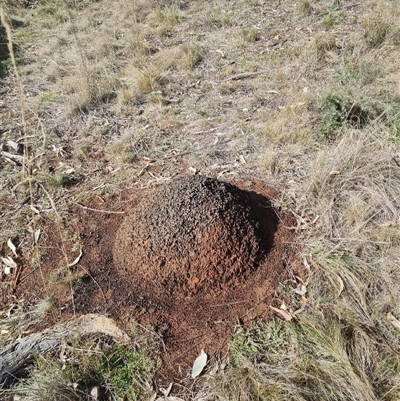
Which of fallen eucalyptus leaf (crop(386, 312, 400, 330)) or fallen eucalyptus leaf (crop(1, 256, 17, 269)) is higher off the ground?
fallen eucalyptus leaf (crop(386, 312, 400, 330))

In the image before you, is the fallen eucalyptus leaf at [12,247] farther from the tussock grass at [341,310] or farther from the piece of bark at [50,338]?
→ the tussock grass at [341,310]

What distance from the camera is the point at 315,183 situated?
2918 millimetres

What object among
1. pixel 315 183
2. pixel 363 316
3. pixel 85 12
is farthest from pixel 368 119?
pixel 85 12

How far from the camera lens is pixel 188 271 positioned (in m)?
2.40

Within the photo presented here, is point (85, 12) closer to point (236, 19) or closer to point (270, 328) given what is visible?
point (236, 19)

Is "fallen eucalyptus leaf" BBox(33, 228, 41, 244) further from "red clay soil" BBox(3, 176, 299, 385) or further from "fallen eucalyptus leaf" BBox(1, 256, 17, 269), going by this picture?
"red clay soil" BBox(3, 176, 299, 385)

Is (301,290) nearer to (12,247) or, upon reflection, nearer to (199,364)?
(199,364)

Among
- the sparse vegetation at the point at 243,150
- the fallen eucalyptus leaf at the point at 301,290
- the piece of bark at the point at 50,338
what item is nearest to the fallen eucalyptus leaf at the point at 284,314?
the sparse vegetation at the point at 243,150

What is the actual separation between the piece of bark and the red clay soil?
0.07 m

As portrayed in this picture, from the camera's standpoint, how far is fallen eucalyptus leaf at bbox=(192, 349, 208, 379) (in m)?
2.07

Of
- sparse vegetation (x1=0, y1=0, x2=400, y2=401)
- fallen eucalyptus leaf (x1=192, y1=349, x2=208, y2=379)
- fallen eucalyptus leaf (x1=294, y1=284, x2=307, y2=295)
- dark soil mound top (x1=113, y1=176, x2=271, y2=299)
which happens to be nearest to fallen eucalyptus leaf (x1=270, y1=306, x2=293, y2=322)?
sparse vegetation (x1=0, y1=0, x2=400, y2=401)

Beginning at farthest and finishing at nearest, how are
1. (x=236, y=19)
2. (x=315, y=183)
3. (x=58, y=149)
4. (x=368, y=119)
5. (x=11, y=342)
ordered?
(x=236, y=19) → (x=58, y=149) → (x=368, y=119) → (x=315, y=183) → (x=11, y=342)

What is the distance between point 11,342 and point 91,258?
2.27ft

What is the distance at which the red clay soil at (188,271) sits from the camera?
227 centimetres
